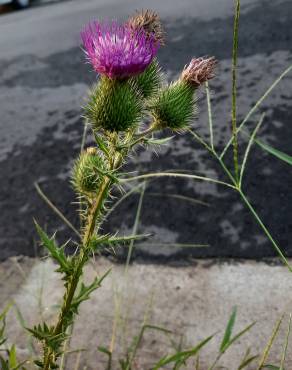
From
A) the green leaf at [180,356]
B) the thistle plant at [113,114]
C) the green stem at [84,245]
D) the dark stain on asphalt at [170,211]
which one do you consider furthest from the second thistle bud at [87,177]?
the dark stain on asphalt at [170,211]

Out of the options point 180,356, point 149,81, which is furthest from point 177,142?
point 180,356

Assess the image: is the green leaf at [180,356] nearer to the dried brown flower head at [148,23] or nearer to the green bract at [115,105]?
the green bract at [115,105]

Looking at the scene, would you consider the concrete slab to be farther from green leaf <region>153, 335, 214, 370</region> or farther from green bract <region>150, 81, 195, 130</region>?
green bract <region>150, 81, 195, 130</region>

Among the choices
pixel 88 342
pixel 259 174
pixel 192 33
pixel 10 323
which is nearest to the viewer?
pixel 88 342

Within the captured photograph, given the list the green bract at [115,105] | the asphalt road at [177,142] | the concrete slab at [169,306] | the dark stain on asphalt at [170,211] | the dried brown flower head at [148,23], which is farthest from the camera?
the asphalt road at [177,142]

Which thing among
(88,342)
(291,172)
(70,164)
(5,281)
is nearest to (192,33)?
(70,164)

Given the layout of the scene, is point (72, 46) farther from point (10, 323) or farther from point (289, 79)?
point (10, 323)

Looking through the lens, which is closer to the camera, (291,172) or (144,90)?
(144,90)

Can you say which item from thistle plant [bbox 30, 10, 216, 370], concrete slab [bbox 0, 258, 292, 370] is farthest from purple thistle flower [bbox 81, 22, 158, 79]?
concrete slab [bbox 0, 258, 292, 370]
